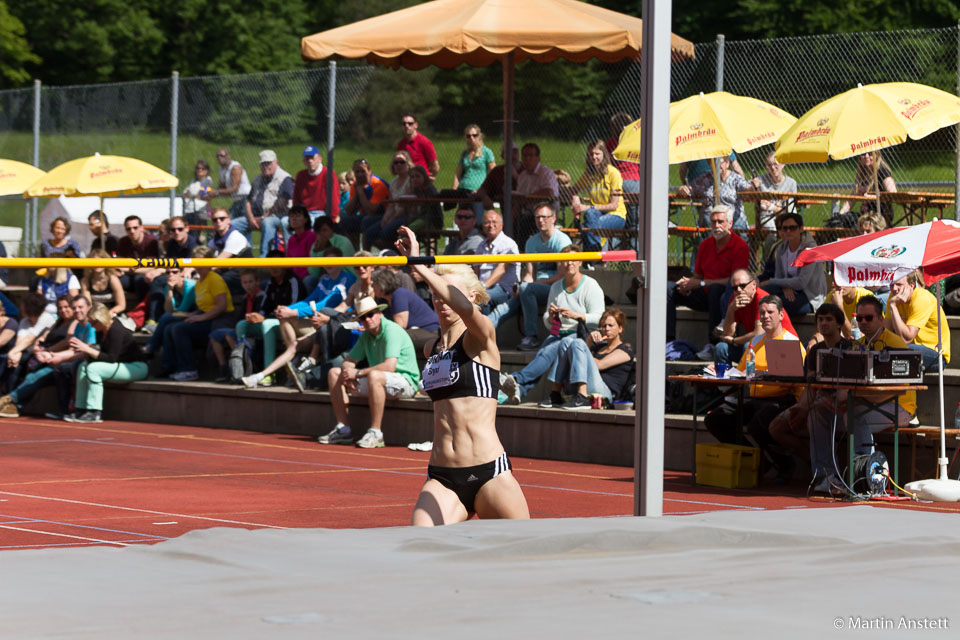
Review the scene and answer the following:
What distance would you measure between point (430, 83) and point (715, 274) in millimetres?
29773

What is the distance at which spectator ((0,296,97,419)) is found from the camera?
1647 cm

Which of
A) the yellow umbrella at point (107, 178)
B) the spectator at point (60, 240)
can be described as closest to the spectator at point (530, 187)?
the yellow umbrella at point (107, 178)

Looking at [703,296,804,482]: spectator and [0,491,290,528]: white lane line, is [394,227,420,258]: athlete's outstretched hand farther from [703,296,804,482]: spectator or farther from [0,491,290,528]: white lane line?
[703,296,804,482]: spectator

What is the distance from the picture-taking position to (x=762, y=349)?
11.6 meters

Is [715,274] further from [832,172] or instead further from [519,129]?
[519,129]

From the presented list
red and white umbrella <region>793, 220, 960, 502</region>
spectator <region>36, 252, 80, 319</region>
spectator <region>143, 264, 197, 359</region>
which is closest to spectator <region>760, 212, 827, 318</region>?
red and white umbrella <region>793, 220, 960, 502</region>

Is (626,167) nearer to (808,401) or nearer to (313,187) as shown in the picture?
(313,187)

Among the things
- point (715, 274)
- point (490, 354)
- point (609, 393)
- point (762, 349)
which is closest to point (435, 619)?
point (490, 354)

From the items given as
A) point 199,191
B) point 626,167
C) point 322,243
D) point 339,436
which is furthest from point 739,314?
point 199,191

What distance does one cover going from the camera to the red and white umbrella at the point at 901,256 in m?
9.79

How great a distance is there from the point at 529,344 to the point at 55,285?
7179mm

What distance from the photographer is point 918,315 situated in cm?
1107

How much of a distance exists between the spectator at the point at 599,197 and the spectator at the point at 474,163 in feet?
4.38

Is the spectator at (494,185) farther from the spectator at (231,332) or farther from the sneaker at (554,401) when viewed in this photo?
the sneaker at (554,401)
